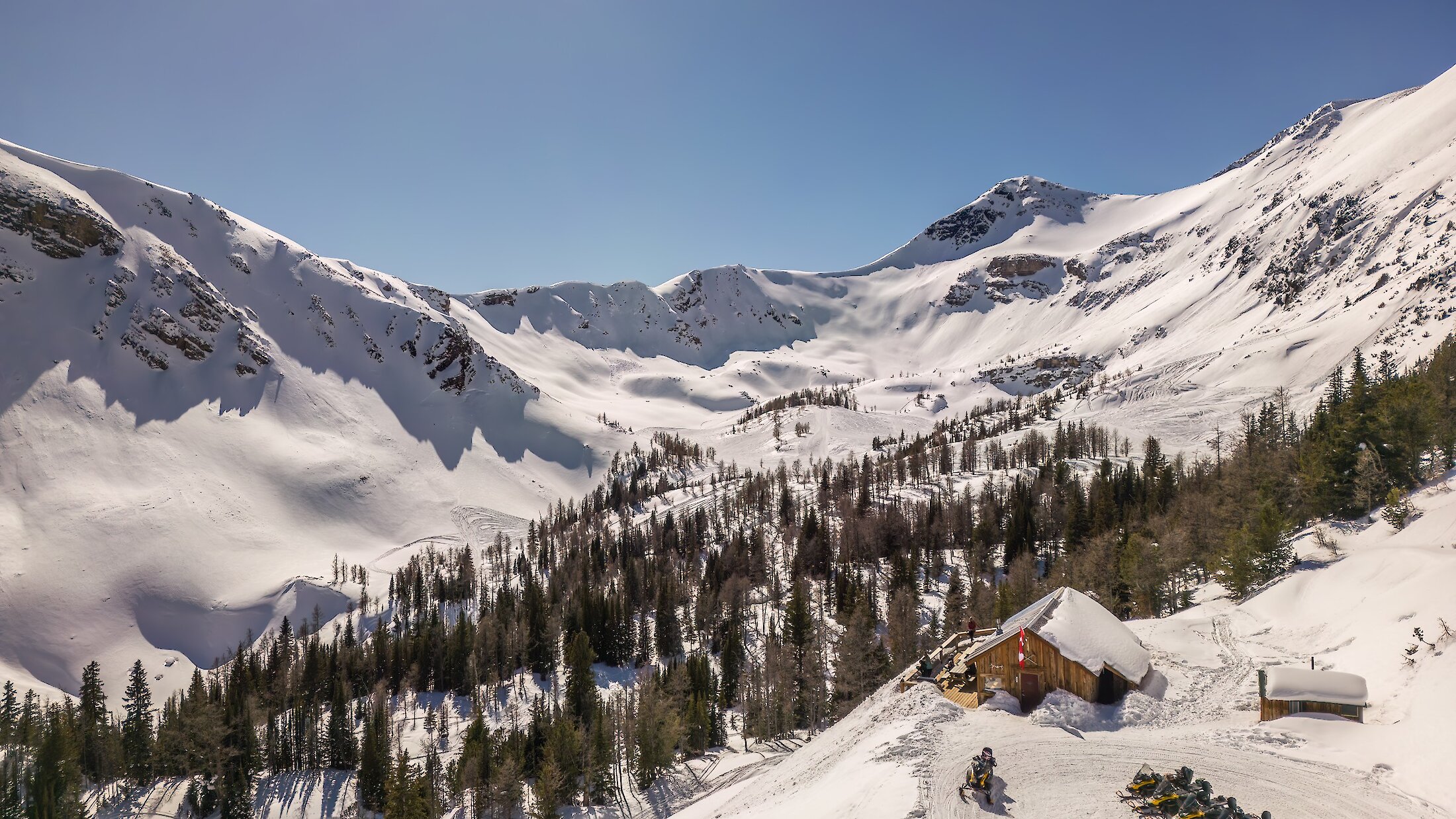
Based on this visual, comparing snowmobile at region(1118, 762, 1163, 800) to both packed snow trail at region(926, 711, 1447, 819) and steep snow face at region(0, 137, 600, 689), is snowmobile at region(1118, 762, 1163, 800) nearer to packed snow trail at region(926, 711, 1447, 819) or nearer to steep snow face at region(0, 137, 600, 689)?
packed snow trail at region(926, 711, 1447, 819)

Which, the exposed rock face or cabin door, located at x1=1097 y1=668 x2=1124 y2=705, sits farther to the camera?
the exposed rock face

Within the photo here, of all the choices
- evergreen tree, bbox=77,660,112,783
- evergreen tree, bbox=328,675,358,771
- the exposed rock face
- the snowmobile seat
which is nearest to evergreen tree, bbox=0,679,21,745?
evergreen tree, bbox=77,660,112,783

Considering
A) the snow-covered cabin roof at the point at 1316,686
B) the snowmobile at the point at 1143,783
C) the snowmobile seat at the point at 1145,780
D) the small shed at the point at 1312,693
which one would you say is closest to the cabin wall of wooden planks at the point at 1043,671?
the small shed at the point at 1312,693

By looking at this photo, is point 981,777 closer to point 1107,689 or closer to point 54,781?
point 1107,689

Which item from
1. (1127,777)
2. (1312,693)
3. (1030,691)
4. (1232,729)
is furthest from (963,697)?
(1312,693)

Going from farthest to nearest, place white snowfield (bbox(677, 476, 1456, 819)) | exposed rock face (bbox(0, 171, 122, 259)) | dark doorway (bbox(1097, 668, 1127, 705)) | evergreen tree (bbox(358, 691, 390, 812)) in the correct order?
exposed rock face (bbox(0, 171, 122, 259))
evergreen tree (bbox(358, 691, 390, 812))
dark doorway (bbox(1097, 668, 1127, 705))
white snowfield (bbox(677, 476, 1456, 819))
